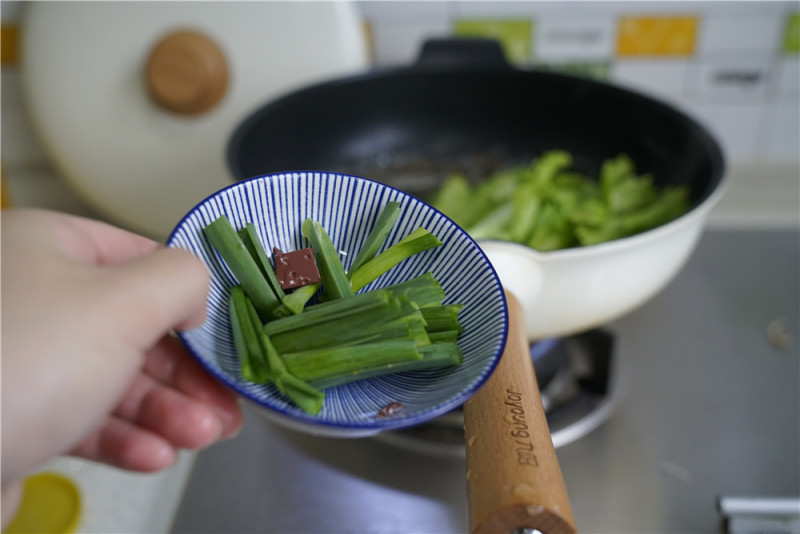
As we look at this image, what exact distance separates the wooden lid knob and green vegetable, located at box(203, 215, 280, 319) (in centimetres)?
56

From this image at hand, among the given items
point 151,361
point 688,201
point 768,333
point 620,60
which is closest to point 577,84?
point 620,60

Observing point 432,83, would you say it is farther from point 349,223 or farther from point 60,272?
point 60,272

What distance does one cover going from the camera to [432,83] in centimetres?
99

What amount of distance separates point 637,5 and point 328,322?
2.86 feet

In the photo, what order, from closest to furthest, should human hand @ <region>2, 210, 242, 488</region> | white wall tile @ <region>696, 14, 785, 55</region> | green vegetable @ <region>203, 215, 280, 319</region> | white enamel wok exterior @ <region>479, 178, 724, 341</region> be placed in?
1. human hand @ <region>2, 210, 242, 488</region>
2. green vegetable @ <region>203, 215, 280, 319</region>
3. white enamel wok exterior @ <region>479, 178, 724, 341</region>
4. white wall tile @ <region>696, 14, 785, 55</region>

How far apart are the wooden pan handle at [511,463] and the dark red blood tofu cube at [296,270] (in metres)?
0.13

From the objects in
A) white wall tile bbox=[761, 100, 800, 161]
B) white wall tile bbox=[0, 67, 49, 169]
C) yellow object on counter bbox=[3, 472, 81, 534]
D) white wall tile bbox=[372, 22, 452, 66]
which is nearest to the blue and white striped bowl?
yellow object on counter bbox=[3, 472, 81, 534]

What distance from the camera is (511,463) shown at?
0.31 meters

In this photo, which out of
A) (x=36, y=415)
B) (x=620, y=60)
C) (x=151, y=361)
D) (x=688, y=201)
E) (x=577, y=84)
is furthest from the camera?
(x=620, y=60)

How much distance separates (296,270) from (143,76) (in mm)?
658

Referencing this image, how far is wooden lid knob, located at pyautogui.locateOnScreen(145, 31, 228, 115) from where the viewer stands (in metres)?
0.87

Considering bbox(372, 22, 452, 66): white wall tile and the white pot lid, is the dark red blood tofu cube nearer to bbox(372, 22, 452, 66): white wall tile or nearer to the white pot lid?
the white pot lid

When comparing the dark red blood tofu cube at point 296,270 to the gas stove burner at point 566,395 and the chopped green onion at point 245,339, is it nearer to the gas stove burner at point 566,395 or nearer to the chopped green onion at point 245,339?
the chopped green onion at point 245,339

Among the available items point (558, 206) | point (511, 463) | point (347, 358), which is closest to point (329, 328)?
point (347, 358)
